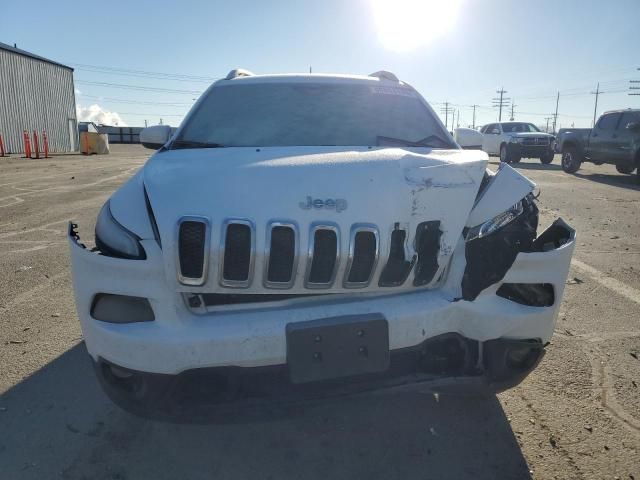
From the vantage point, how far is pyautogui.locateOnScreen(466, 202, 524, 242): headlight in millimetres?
2074

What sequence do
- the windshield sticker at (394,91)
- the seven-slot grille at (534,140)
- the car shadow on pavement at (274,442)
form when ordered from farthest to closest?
1. the seven-slot grille at (534,140)
2. the windshield sticker at (394,91)
3. the car shadow on pavement at (274,442)

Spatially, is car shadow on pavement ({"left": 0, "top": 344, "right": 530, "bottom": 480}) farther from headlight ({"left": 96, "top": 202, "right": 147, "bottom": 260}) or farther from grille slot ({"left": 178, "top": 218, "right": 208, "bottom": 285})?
headlight ({"left": 96, "top": 202, "right": 147, "bottom": 260})

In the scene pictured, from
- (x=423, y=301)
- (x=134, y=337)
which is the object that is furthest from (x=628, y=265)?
(x=134, y=337)

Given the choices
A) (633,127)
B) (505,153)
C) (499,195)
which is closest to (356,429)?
(499,195)

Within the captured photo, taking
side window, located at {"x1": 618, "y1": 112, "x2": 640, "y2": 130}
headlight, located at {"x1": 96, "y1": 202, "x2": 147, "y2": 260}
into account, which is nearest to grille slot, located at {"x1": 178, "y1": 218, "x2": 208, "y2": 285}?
headlight, located at {"x1": 96, "y1": 202, "x2": 147, "y2": 260}

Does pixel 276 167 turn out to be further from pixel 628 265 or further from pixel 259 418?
pixel 628 265

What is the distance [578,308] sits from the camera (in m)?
3.77

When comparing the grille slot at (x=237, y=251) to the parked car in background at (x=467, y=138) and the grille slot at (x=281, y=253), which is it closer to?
the grille slot at (x=281, y=253)

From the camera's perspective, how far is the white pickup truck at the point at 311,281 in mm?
1816

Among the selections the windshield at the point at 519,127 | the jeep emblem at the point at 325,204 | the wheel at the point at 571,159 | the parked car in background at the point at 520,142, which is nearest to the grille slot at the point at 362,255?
the jeep emblem at the point at 325,204

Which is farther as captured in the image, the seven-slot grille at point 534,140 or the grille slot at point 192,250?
the seven-slot grille at point 534,140

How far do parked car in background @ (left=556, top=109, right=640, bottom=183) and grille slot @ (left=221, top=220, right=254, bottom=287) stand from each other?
14.1m

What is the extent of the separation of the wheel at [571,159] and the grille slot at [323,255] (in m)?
16.3

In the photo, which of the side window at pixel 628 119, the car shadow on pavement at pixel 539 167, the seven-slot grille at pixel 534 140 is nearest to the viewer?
the side window at pixel 628 119
